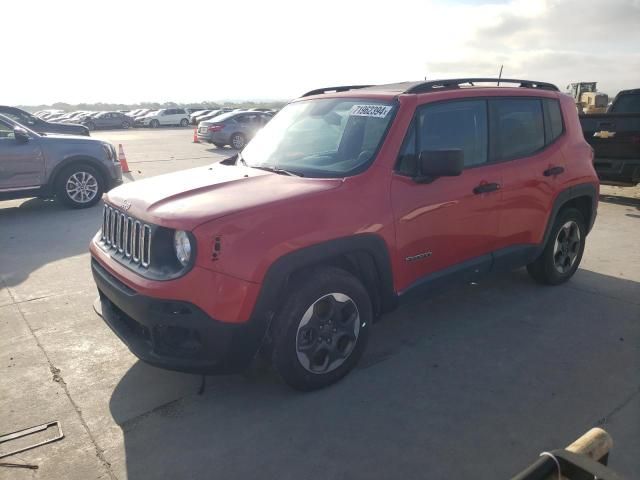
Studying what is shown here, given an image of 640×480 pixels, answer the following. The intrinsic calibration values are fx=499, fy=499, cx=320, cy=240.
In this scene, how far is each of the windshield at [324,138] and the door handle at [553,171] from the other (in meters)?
1.70

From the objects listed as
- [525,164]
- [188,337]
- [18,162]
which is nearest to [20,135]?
[18,162]

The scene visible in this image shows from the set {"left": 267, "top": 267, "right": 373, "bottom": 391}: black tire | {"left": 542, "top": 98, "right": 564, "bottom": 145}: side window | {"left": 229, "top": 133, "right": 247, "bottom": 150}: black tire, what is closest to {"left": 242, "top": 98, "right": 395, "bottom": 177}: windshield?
{"left": 267, "top": 267, "right": 373, "bottom": 391}: black tire

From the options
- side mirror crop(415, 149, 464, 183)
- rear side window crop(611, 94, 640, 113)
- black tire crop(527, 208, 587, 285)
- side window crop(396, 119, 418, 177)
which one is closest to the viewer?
side mirror crop(415, 149, 464, 183)

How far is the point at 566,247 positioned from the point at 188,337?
3.82 metres

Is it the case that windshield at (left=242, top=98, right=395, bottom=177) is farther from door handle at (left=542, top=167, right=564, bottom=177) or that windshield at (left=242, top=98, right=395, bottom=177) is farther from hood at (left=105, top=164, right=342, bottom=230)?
door handle at (left=542, top=167, right=564, bottom=177)

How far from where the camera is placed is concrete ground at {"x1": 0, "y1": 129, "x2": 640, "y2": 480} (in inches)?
102

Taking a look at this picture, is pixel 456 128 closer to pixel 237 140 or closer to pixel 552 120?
→ pixel 552 120

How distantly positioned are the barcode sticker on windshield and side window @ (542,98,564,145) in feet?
5.92

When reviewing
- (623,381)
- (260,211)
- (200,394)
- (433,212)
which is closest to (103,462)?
(200,394)

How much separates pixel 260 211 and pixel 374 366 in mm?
1454

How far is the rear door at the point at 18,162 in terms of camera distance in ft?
25.1

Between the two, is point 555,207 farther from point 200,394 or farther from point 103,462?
point 103,462

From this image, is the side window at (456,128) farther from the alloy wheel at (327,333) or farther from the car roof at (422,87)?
the alloy wheel at (327,333)

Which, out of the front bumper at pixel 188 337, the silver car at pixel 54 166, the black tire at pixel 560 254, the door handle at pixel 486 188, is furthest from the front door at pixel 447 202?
the silver car at pixel 54 166
